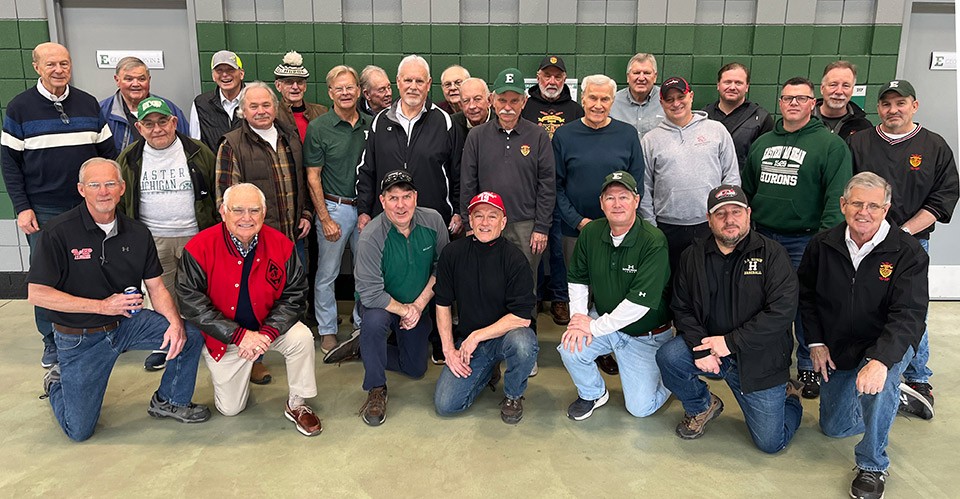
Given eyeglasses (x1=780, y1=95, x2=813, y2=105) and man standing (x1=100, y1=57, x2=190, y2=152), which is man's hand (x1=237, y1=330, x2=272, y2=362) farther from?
eyeglasses (x1=780, y1=95, x2=813, y2=105)

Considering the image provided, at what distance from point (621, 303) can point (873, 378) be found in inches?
45.4

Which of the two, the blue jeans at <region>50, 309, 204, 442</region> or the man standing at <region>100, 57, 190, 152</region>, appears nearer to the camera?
the blue jeans at <region>50, 309, 204, 442</region>

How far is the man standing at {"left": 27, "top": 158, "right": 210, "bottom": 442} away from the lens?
3.06 m

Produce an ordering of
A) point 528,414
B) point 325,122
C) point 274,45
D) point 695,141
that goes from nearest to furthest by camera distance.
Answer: point 528,414, point 695,141, point 325,122, point 274,45

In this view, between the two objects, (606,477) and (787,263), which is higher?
(787,263)

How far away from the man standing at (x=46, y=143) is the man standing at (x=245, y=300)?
1.41 meters

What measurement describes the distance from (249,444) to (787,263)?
9.12 ft

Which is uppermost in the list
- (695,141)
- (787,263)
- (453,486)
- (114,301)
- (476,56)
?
(476,56)

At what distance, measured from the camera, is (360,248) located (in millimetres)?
3566

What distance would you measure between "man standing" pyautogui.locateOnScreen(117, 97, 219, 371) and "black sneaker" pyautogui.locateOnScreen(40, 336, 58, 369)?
3.05 feet

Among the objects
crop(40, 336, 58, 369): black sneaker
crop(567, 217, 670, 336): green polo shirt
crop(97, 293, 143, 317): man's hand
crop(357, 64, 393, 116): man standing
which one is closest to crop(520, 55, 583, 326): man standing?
crop(357, 64, 393, 116): man standing

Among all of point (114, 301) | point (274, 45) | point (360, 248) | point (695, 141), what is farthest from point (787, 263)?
point (274, 45)

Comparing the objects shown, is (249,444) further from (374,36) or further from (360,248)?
(374,36)

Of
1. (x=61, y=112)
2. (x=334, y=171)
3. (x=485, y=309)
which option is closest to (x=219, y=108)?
(x=61, y=112)
